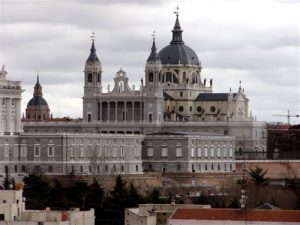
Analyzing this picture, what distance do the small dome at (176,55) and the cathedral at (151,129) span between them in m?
0.08

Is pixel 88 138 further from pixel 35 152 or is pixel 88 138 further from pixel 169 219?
pixel 169 219

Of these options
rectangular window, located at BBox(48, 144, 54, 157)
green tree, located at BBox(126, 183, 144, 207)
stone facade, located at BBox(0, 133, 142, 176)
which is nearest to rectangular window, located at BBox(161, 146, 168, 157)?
stone facade, located at BBox(0, 133, 142, 176)

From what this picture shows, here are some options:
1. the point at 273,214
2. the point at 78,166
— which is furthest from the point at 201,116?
the point at 273,214

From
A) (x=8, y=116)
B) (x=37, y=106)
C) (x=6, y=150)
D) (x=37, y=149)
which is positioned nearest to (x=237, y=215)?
(x=6, y=150)

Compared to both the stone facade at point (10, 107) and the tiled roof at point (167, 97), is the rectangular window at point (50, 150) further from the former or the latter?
the tiled roof at point (167, 97)

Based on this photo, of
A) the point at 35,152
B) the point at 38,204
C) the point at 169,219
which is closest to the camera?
the point at 169,219

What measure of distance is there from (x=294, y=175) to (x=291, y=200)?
124 feet

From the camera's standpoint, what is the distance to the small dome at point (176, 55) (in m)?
160

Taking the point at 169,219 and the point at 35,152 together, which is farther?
the point at 35,152


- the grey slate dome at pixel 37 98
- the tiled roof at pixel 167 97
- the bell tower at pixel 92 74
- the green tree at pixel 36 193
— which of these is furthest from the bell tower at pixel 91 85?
the green tree at pixel 36 193

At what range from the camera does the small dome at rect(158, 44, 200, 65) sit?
160 metres

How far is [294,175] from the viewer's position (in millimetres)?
134000

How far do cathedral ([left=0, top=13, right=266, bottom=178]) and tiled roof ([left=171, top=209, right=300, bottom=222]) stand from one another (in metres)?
55.3

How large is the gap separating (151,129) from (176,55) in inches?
425
